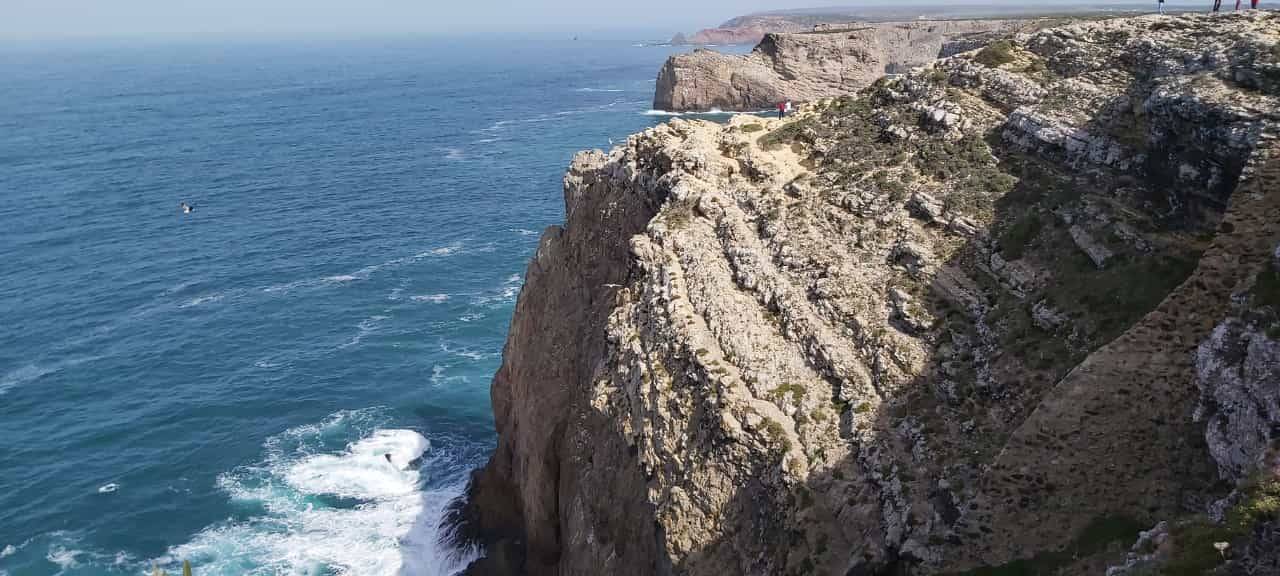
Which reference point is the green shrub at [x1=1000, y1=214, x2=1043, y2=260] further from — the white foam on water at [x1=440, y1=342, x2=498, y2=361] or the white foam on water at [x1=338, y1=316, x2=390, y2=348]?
the white foam on water at [x1=338, y1=316, x2=390, y2=348]

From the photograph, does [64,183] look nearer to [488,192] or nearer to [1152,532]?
[488,192]

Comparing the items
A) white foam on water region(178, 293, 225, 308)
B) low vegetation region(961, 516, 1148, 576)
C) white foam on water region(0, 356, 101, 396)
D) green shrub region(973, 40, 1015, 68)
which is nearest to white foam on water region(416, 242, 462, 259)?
white foam on water region(178, 293, 225, 308)

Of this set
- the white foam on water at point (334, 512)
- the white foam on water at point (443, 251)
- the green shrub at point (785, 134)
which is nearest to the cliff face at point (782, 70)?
the white foam on water at point (443, 251)

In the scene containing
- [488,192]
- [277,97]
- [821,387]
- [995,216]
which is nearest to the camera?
[821,387]

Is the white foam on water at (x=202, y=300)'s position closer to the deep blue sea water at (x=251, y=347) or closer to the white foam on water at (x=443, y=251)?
the deep blue sea water at (x=251, y=347)

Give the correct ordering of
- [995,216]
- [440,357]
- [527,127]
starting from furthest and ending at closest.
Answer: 1. [527,127]
2. [440,357]
3. [995,216]

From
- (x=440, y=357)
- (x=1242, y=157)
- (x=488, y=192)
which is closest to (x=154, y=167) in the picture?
(x=488, y=192)

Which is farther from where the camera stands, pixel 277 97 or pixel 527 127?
pixel 277 97
